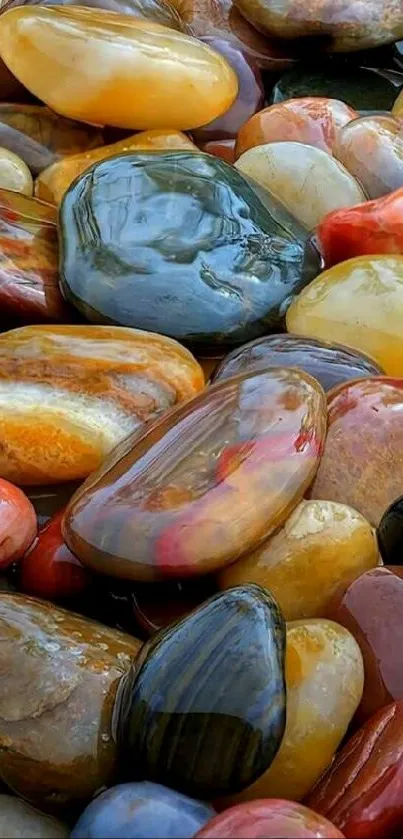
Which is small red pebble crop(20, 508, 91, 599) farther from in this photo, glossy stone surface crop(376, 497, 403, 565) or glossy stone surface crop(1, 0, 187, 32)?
glossy stone surface crop(1, 0, 187, 32)

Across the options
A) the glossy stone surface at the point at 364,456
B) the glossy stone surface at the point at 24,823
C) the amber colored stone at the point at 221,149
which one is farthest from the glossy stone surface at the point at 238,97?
the glossy stone surface at the point at 24,823

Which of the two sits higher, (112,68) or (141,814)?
(112,68)

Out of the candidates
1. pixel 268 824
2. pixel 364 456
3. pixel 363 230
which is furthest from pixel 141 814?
pixel 363 230

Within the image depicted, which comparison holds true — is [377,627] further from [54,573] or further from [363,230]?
[363,230]

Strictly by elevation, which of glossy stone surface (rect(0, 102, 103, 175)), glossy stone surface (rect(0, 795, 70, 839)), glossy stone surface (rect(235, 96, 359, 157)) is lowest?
glossy stone surface (rect(0, 795, 70, 839))

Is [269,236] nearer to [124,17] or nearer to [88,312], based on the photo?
[88,312]

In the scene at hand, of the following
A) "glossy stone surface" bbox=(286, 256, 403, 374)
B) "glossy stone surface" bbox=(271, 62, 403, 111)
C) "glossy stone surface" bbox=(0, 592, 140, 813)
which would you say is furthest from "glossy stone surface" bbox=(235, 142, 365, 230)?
"glossy stone surface" bbox=(0, 592, 140, 813)
